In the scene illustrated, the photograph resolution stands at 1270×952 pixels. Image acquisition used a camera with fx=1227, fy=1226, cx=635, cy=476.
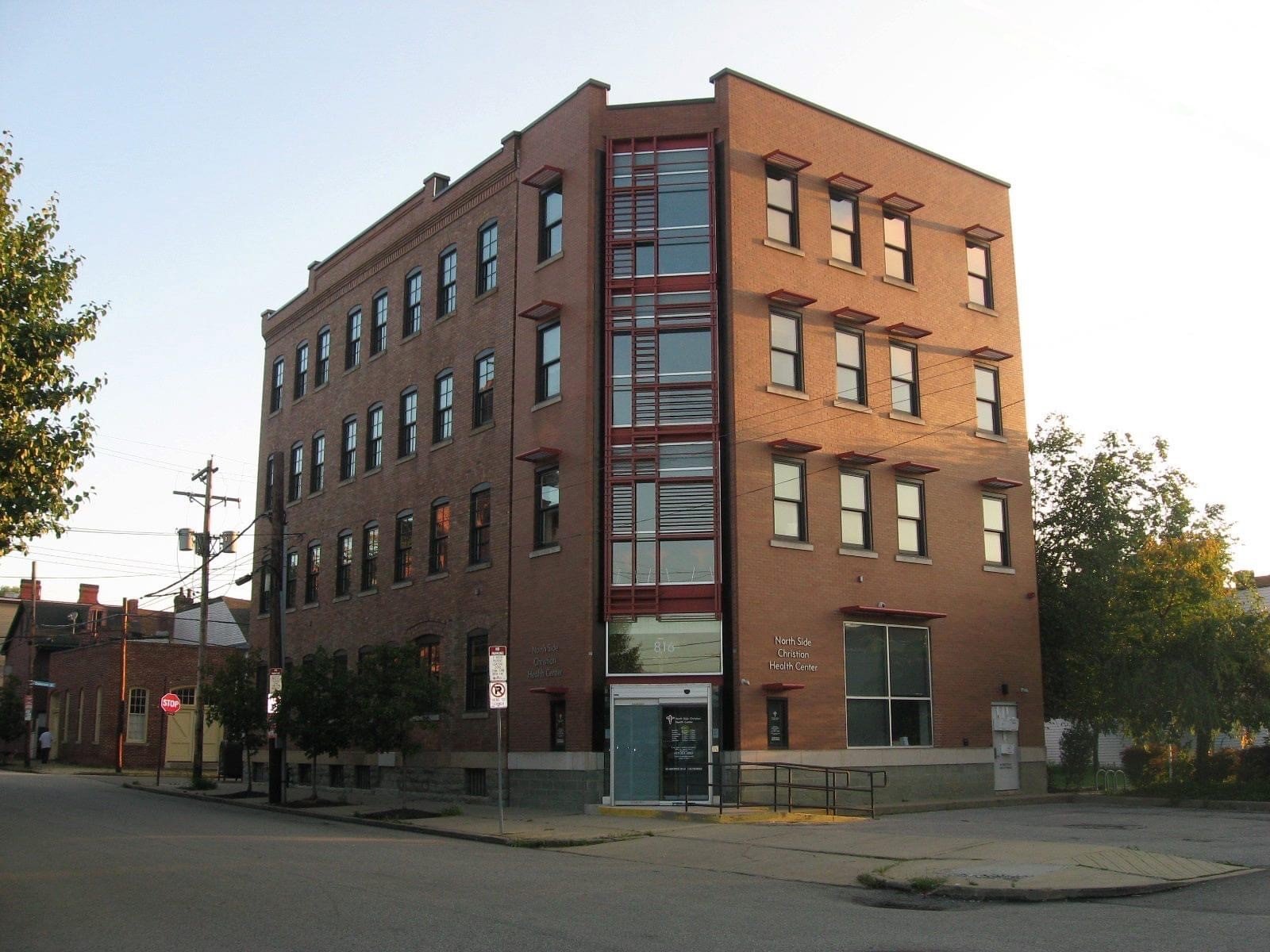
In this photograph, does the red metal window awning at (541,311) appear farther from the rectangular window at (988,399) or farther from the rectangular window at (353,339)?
the rectangular window at (353,339)

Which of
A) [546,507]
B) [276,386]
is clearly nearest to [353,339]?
[276,386]

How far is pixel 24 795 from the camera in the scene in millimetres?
34312

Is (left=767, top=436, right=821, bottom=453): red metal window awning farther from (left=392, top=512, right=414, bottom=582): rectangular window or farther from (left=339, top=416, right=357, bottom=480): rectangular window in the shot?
(left=339, top=416, right=357, bottom=480): rectangular window

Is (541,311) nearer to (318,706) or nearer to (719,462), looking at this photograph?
(719,462)

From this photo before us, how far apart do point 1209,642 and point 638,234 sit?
54.6 ft

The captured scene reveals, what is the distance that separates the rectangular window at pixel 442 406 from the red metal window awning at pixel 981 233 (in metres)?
14.7

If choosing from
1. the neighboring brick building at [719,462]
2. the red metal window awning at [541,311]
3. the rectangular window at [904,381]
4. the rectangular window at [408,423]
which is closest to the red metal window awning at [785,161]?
the neighboring brick building at [719,462]

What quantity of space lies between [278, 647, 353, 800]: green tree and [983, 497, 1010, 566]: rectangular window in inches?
658

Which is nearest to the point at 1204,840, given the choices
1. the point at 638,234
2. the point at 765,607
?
the point at 765,607

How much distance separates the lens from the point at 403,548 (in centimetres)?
3584

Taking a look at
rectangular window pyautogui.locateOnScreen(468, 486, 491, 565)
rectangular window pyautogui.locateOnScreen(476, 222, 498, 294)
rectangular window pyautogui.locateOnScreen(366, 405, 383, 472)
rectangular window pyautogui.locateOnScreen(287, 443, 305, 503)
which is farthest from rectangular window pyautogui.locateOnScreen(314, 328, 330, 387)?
rectangular window pyautogui.locateOnScreen(468, 486, 491, 565)

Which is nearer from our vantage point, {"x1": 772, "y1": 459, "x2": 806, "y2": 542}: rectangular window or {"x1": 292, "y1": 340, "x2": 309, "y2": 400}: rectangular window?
{"x1": 772, "y1": 459, "x2": 806, "y2": 542}: rectangular window

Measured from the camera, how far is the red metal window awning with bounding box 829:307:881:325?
2977cm

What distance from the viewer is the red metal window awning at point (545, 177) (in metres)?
29.9
